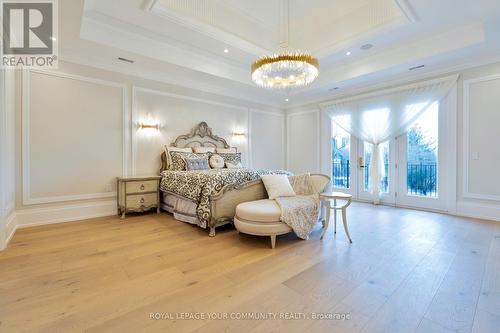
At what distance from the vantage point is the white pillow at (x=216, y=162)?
4.84 meters

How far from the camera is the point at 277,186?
3359 millimetres

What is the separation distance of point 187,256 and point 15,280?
4.66ft

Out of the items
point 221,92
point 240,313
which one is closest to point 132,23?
point 221,92

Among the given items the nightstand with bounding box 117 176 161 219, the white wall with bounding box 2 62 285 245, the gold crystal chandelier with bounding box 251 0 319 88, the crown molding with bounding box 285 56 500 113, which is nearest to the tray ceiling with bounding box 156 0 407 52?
the gold crystal chandelier with bounding box 251 0 319 88

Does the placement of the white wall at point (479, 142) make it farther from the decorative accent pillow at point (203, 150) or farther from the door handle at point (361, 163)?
the decorative accent pillow at point (203, 150)

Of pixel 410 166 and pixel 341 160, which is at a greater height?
pixel 341 160

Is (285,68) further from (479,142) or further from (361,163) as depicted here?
(479,142)

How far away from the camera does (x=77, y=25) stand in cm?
297

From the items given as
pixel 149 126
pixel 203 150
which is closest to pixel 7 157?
pixel 149 126

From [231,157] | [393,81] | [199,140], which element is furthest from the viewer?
[231,157]

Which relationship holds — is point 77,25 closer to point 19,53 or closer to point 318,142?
point 19,53

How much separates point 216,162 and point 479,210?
4.84 m

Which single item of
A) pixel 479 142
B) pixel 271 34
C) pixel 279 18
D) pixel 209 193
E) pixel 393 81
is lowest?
pixel 209 193

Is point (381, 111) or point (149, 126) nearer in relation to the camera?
point (149, 126)
